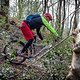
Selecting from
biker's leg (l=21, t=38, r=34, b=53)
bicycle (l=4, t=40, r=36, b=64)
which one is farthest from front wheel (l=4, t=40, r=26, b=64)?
biker's leg (l=21, t=38, r=34, b=53)

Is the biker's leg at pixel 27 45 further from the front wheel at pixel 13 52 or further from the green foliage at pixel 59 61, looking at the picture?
the green foliage at pixel 59 61

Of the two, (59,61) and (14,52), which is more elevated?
(14,52)

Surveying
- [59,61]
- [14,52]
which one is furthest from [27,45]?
[59,61]

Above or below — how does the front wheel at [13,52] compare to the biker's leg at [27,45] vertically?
below

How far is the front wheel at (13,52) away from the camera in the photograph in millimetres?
10109

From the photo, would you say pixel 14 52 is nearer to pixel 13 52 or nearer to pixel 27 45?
pixel 13 52

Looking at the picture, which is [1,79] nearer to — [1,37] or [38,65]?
[38,65]

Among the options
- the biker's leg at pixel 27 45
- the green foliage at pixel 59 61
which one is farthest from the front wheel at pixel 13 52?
the green foliage at pixel 59 61

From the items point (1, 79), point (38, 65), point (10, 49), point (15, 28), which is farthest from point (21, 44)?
point (15, 28)

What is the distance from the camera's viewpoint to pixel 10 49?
421 inches

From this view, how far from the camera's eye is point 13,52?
10.1 meters

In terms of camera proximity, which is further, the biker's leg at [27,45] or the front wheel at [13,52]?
the front wheel at [13,52]

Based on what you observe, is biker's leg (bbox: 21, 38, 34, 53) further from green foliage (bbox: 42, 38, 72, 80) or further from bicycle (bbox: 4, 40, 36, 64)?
green foliage (bbox: 42, 38, 72, 80)

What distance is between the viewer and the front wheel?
33.2ft
